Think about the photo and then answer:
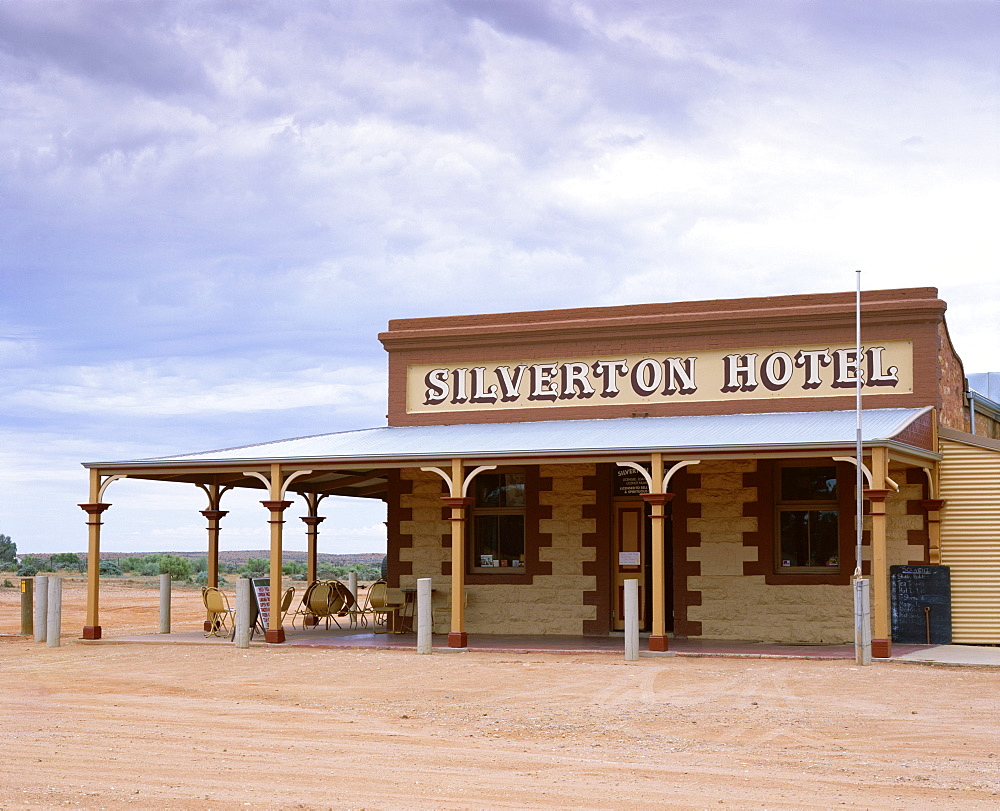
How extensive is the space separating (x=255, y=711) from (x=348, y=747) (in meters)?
2.37

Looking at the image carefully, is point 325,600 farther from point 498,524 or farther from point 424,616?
point 424,616

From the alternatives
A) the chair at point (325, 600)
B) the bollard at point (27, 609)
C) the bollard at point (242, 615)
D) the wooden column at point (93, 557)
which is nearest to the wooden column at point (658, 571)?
the bollard at point (242, 615)

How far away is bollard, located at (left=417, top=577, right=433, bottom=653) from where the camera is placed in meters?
17.5

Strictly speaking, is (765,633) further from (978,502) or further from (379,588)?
(379,588)

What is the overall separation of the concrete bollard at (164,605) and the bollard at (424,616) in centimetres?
645

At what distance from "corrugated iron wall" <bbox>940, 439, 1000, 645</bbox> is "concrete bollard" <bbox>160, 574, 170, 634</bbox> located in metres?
12.8

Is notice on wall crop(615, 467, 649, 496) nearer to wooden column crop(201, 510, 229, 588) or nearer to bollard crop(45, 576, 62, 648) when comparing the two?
wooden column crop(201, 510, 229, 588)

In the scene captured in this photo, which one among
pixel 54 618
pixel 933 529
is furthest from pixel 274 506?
pixel 933 529

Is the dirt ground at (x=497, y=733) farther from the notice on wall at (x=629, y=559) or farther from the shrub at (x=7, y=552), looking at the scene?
the shrub at (x=7, y=552)

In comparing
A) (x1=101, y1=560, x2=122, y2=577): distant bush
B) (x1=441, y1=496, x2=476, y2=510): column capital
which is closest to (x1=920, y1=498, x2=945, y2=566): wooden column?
(x1=441, y1=496, x2=476, y2=510): column capital

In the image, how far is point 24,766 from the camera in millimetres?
9172

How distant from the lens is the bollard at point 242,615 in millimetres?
18469

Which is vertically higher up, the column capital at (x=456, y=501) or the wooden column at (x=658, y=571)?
the column capital at (x=456, y=501)

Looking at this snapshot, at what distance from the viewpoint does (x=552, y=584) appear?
1992cm
